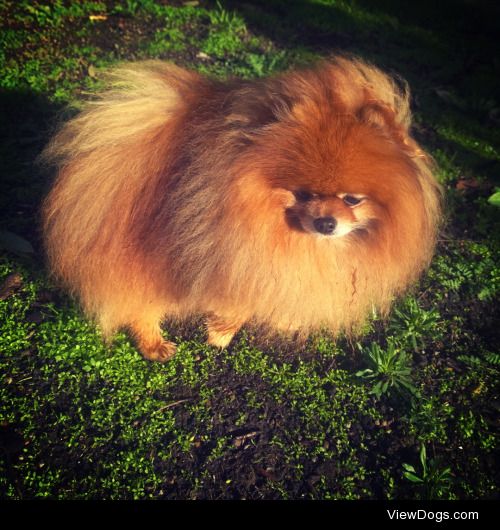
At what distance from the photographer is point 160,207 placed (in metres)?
1.92

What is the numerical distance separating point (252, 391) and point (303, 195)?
138 cm

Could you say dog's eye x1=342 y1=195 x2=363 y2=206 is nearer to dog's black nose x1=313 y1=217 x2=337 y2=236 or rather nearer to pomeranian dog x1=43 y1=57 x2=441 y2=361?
pomeranian dog x1=43 y1=57 x2=441 y2=361

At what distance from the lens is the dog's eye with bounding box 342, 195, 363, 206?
1691mm

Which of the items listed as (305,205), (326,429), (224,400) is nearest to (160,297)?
(224,400)

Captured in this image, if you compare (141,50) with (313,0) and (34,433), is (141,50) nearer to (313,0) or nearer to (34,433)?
(313,0)

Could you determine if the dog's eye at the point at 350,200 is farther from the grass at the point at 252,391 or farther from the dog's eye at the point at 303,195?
the grass at the point at 252,391

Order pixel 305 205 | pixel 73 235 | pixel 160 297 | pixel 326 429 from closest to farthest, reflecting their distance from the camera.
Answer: pixel 305 205 → pixel 73 235 → pixel 160 297 → pixel 326 429

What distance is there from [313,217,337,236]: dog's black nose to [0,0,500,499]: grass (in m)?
1.17

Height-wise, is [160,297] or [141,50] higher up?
[141,50]

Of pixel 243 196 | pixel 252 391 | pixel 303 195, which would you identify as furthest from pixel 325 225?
pixel 252 391

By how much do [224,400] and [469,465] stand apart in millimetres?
1433

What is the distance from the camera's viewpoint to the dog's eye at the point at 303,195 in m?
1.66

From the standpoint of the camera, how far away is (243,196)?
1.68 m

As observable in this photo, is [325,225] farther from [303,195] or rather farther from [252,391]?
[252,391]
